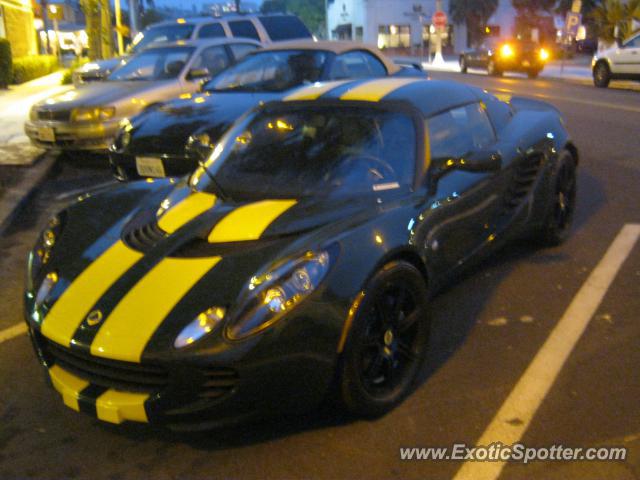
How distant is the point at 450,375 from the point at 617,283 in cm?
180

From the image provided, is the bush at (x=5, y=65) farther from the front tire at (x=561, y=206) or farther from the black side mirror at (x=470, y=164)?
the black side mirror at (x=470, y=164)

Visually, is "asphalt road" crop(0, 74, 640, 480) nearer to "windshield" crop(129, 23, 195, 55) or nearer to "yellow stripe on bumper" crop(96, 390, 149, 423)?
"yellow stripe on bumper" crop(96, 390, 149, 423)

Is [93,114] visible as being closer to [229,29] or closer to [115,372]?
[229,29]

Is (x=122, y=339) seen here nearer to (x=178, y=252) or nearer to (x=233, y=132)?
(x=178, y=252)

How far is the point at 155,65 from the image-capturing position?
32.2 ft

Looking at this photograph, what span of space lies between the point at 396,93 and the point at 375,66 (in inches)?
170

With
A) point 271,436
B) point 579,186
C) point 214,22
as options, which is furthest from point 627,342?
→ point 214,22

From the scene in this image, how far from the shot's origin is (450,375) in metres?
3.49

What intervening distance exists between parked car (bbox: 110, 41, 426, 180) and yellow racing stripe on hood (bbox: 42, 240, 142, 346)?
3.21 meters

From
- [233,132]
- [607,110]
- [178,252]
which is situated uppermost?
[233,132]

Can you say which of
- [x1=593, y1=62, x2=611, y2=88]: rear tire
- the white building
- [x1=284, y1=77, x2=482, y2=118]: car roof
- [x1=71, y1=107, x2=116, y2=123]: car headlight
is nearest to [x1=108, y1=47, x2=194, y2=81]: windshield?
[x1=71, y1=107, x2=116, y2=123]: car headlight

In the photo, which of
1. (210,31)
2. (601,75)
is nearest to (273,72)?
(210,31)

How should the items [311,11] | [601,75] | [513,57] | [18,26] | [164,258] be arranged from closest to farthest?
[164,258], [601,75], [513,57], [18,26], [311,11]

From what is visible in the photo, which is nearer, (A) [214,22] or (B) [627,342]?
(B) [627,342]
